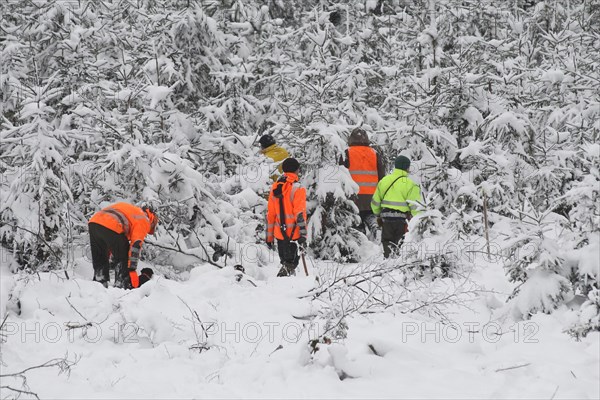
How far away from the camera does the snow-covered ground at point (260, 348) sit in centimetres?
462

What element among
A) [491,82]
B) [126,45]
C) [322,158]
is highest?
[126,45]

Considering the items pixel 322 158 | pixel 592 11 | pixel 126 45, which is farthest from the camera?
pixel 592 11

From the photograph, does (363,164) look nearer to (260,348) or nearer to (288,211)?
(288,211)

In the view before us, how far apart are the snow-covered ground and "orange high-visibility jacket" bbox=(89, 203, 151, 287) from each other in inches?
49.5

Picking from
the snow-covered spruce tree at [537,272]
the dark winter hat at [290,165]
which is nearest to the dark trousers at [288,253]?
the dark winter hat at [290,165]

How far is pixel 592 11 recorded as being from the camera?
17641mm

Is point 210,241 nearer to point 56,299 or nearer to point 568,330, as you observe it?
point 56,299

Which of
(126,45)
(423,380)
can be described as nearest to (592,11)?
(126,45)

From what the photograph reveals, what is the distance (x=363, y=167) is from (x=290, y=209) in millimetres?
2750

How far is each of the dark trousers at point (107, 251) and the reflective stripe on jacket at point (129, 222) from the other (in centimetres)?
9

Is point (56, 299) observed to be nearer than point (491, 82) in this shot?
Yes

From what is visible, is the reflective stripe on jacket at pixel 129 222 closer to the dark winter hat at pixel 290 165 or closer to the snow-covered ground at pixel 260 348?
the snow-covered ground at pixel 260 348

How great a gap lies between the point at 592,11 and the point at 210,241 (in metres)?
14.2

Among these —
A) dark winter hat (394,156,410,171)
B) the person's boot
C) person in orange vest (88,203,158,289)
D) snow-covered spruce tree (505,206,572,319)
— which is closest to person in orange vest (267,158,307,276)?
dark winter hat (394,156,410,171)
